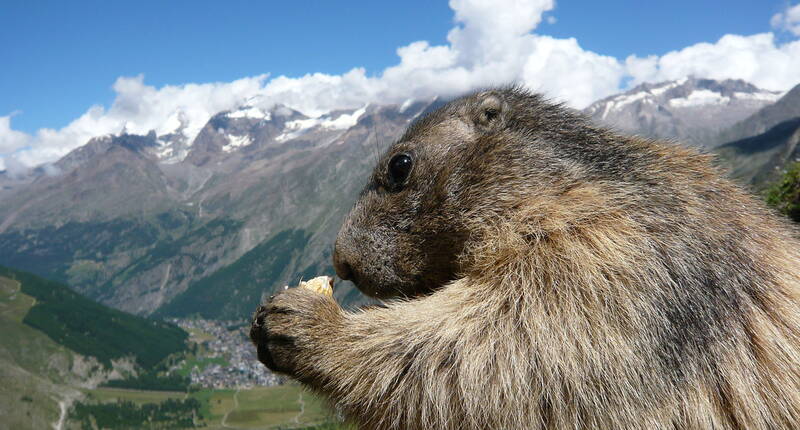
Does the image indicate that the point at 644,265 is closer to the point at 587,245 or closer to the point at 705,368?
the point at 587,245

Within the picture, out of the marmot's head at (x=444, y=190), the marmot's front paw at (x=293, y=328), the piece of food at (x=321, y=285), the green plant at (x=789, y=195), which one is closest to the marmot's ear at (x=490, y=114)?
the marmot's head at (x=444, y=190)

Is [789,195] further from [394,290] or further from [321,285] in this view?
[321,285]

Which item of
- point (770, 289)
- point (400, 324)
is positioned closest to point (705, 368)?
point (770, 289)

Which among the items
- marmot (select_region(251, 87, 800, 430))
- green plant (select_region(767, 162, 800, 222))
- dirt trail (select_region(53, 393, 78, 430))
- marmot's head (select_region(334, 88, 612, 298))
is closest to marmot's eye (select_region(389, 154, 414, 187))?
marmot's head (select_region(334, 88, 612, 298))

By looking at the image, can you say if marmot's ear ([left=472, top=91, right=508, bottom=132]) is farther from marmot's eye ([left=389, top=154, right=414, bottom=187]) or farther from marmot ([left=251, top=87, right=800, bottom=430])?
marmot's eye ([left=389, top=154, right=414, bottom=187])

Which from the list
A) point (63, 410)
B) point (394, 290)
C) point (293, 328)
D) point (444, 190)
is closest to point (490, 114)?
point (444, 190)

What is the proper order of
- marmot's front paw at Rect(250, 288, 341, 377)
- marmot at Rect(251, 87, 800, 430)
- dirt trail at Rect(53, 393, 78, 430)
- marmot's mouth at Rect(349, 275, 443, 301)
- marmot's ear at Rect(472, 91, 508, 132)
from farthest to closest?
dirt trail at Rect(53, 393, 78, 430), marmot's ear at Rect(472, 91, 508, 132), marmot's mouth at Rect(349, 275, 443, 301), marmot's front paw at Rect(250, 288, 341, 377), marmot at Rect(251, 87, 800, 430)

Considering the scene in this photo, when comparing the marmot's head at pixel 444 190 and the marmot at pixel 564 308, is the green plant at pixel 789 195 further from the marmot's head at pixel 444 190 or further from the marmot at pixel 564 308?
the marmot's head at pixel 444 190
